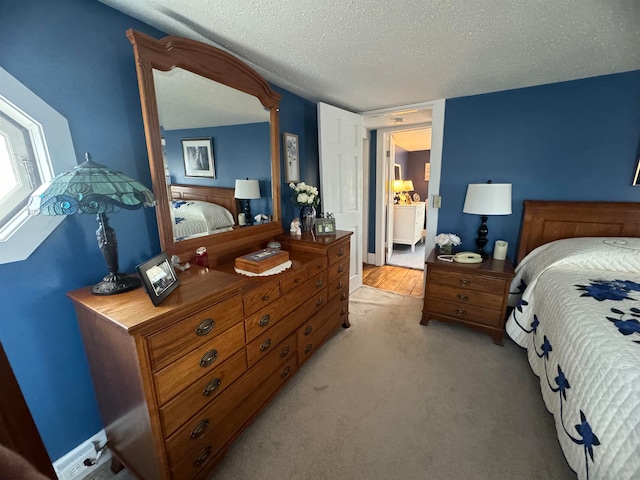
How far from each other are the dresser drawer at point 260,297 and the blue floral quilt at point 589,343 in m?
1.49

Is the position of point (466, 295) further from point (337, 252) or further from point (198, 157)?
point (198, 157)

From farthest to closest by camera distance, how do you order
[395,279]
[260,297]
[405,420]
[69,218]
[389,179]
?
[389,179], [395,279], [405,420], [260,297], [69,218]

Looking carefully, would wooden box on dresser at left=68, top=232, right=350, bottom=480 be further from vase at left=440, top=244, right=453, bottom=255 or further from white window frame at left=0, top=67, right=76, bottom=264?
vase at left=440, top=244, right=453, bottom=255

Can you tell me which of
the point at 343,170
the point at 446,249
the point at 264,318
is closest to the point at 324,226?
the point at 343,170

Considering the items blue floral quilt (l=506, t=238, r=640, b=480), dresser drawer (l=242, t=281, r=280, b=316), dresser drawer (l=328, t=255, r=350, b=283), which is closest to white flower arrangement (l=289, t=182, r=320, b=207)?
dresser drawer (l=328, t=255, r=350, b=283)

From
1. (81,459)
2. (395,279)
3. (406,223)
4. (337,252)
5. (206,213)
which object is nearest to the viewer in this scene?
(81,459)

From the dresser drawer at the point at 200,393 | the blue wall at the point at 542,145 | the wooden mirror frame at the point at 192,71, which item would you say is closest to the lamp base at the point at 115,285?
the wooden mirror frame at the point at 192,71

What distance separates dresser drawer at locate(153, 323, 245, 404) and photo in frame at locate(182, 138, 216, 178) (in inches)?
37.4

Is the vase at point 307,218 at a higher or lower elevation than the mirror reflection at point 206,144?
lower

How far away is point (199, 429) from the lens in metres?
1.16

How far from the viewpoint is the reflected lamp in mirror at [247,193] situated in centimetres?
187

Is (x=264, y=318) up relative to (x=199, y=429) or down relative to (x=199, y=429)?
up

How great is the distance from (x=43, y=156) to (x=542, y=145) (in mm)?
3384

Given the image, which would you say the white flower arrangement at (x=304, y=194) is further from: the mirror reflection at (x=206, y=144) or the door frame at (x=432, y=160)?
the door frame at (x=432, y=160)
